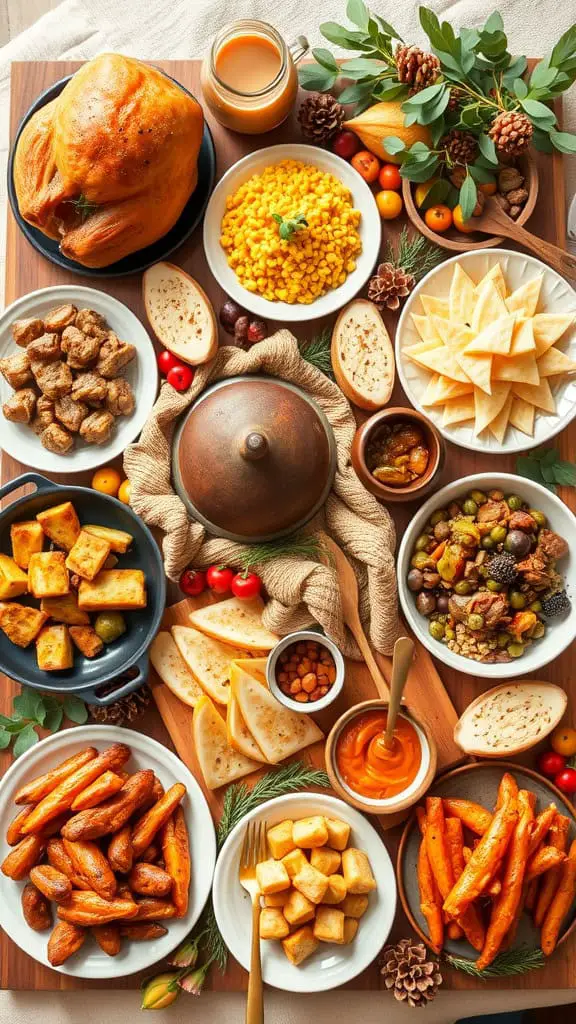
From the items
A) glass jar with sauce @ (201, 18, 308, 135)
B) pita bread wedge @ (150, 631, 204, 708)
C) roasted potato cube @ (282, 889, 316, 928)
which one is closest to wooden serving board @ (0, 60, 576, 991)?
pita bread wedge @ (150, 631, 204, 708)

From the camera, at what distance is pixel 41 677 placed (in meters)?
2.11

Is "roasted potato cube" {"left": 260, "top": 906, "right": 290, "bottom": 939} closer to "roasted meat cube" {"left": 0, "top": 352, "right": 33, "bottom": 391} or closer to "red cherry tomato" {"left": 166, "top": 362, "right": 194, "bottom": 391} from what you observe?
"red cherry tomato" {"left": 166, "top": 362, "right": 194, "bottom": 391}

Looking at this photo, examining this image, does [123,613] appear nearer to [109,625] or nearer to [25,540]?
[109,625]

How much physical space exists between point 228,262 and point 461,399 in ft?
2.25

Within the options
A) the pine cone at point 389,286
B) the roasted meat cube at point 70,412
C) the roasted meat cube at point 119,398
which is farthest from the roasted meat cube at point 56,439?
the pine cone at point 389,286

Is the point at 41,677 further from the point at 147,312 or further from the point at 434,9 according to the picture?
the point at 434,9

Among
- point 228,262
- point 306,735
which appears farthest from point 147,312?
point 306,735

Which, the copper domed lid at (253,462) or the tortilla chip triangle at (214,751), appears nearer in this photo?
the copper domed lid at (253,462)

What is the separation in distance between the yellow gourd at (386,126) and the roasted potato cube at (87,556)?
3.95 feet

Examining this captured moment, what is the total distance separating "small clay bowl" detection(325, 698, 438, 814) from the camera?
2047 millimetres

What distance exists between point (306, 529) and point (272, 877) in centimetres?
83

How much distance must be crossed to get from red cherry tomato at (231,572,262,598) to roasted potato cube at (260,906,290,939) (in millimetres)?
752

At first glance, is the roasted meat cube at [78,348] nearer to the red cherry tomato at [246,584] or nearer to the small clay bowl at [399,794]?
the red cherry tomato at [246,584]

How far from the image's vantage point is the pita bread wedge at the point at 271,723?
212cm
